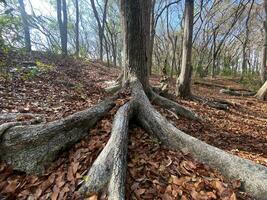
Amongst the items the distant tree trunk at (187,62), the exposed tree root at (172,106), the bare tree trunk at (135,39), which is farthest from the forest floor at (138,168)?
the distant tree trunk at (187,62)

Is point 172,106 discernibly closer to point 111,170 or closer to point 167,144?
point 167,144

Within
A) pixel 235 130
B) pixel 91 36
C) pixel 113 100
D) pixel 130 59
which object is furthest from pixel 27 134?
pixel 91 36

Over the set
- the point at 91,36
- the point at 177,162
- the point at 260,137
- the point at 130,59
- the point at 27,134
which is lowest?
the point at 260,137

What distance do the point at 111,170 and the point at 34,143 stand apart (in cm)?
108

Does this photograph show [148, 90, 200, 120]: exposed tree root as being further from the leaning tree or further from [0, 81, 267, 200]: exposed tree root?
[0, 81, 267, 200]: exposed tree root

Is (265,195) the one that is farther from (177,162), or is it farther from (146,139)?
(146,139)

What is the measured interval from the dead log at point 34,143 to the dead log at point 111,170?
2.09 feet

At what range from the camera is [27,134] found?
3.13 metres

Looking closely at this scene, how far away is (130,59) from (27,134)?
2621 mm

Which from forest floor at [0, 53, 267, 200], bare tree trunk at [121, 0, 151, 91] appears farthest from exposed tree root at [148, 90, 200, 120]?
bare tree trunk at [121, 0, 151, 91]

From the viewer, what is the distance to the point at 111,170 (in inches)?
109

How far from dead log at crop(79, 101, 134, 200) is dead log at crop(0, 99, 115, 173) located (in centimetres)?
64

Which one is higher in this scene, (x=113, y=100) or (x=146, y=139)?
(x=113, y=100)

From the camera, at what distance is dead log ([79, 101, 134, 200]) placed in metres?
2.58
